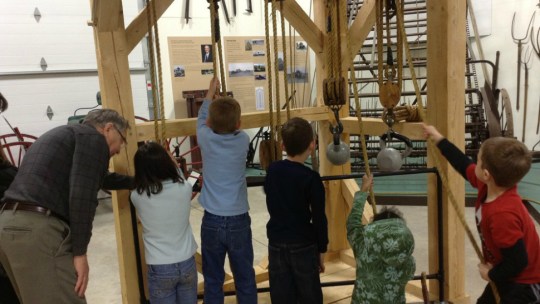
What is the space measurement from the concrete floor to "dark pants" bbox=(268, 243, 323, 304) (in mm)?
793

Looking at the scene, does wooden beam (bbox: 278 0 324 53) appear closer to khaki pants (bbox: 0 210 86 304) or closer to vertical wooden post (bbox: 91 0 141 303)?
vertical wooden post (bbox: 91 0 141 303)

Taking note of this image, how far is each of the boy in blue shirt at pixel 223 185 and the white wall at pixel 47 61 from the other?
4401 mm

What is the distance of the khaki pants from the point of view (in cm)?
168

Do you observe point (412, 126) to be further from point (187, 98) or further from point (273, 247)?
point (187, 98)

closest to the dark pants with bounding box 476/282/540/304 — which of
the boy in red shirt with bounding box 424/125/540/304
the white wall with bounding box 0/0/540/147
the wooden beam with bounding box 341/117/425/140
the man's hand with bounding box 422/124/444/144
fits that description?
the boy in red shirt with bounding box 424/125/540/304

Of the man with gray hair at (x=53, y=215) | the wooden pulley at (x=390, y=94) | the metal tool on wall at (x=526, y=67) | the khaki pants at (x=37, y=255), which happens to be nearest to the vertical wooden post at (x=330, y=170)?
the wooden pulley at (x=390, y=94)

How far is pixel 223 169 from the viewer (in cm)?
219

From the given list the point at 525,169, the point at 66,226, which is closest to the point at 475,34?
the point at 525,169

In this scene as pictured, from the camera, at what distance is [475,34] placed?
674 centimetres

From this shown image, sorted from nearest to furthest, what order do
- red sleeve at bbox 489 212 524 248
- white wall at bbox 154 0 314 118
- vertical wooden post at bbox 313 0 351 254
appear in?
1. red sleeve at bbox 489 212 524 248
2. vertical wooden post at bbox 313 0 351 254
3. white wall at bbox 154 0 314 118

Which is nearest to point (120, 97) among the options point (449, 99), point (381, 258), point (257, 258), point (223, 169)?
point (223, 169)

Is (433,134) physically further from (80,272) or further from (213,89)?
(80,272)

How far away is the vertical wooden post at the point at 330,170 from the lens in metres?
3.27

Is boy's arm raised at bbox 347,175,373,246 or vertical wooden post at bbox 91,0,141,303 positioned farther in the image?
vertical wooden post at bbox 91,0,141,303
